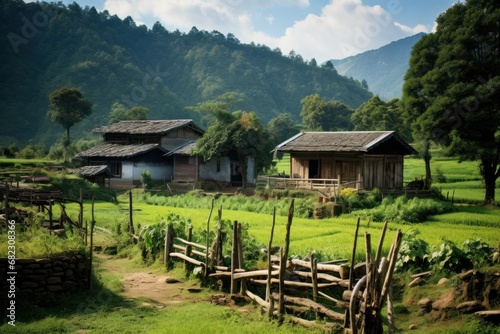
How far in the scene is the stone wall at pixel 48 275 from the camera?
32.8ft

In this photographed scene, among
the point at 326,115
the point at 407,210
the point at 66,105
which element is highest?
the point at 326,115

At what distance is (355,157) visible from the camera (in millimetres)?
29266

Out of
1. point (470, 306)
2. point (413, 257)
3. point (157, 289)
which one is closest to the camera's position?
point (470, 306)

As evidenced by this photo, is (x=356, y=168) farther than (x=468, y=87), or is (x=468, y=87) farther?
(x=356, y=168)

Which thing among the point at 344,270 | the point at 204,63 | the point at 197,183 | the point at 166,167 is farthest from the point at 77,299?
the point at 204,63

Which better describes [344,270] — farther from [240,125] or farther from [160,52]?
[160,52]

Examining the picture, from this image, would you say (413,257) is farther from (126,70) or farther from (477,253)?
(126,70)

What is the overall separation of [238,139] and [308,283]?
24.3 meters

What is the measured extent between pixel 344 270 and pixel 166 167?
33.5 metres

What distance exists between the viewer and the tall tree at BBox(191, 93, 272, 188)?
3397 cm

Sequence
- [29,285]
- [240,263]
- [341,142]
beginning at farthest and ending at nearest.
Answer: [341,142] < [240,263] < [29,285]

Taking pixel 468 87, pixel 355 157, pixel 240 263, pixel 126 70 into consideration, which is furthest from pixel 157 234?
pixel 126 70

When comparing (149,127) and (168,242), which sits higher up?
(149,127)

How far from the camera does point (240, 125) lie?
3425 cm
